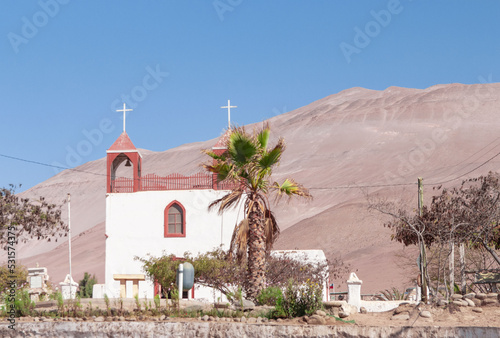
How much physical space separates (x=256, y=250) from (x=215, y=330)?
193 inches

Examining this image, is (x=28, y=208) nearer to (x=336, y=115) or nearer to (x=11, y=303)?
(x=11, y=303)

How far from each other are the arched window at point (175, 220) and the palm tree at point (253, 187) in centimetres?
1166

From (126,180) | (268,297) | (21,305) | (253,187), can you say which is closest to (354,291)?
(253,187)

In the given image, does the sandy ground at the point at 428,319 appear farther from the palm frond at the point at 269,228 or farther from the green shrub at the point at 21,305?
the palm frond at the point at 269,228

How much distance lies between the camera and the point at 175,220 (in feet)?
101

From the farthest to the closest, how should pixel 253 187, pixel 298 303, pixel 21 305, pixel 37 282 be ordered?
pixel 37 282 → pixel 253 187 → pixel 21 305 → pixel 298 303

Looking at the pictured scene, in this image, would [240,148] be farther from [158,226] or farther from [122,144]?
[122,144]

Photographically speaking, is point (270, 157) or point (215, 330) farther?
point (270, 157)

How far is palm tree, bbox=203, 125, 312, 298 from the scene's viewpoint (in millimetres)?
18188

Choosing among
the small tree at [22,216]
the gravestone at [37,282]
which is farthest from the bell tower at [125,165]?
the gravestone at [37,282]

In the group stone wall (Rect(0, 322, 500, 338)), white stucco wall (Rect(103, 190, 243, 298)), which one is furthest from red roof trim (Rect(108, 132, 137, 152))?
stone wall (Rect(0, 322, 500, 338))

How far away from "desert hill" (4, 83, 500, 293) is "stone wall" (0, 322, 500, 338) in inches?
1666

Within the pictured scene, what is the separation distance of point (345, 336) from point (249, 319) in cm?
251

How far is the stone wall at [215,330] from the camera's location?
481 inches
